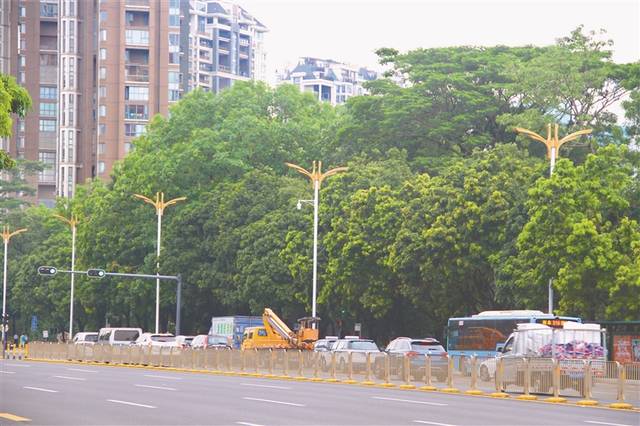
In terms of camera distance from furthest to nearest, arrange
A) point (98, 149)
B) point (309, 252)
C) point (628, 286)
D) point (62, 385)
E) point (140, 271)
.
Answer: point (98, 149) < point (140, 271) < point (309, 252) < point (628, 286) < point (62, 385)

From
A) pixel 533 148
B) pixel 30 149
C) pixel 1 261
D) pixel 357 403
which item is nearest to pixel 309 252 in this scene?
pixel 533 148

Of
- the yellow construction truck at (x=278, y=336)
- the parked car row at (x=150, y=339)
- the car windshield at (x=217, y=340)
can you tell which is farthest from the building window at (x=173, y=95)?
the car windshield at (x=217, y=340)

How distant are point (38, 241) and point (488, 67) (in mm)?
62268

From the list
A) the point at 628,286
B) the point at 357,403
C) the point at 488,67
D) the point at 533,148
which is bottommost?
the point at 357,403

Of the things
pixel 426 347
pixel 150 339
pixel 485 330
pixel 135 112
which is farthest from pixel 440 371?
pixel 135 112

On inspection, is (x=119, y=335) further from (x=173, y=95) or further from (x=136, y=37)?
(x=173, y=95)

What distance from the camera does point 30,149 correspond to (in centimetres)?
16888

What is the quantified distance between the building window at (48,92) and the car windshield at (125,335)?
3860 inches

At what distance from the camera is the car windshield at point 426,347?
165ft

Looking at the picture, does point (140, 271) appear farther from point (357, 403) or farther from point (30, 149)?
point (30, 149)

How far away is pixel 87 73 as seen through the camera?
159 metres

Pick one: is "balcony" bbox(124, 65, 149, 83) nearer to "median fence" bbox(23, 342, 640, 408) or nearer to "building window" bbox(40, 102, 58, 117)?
"building window" bbox(40, 102, 58, 117)

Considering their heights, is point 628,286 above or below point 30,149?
below

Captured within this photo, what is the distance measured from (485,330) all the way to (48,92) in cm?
12580
